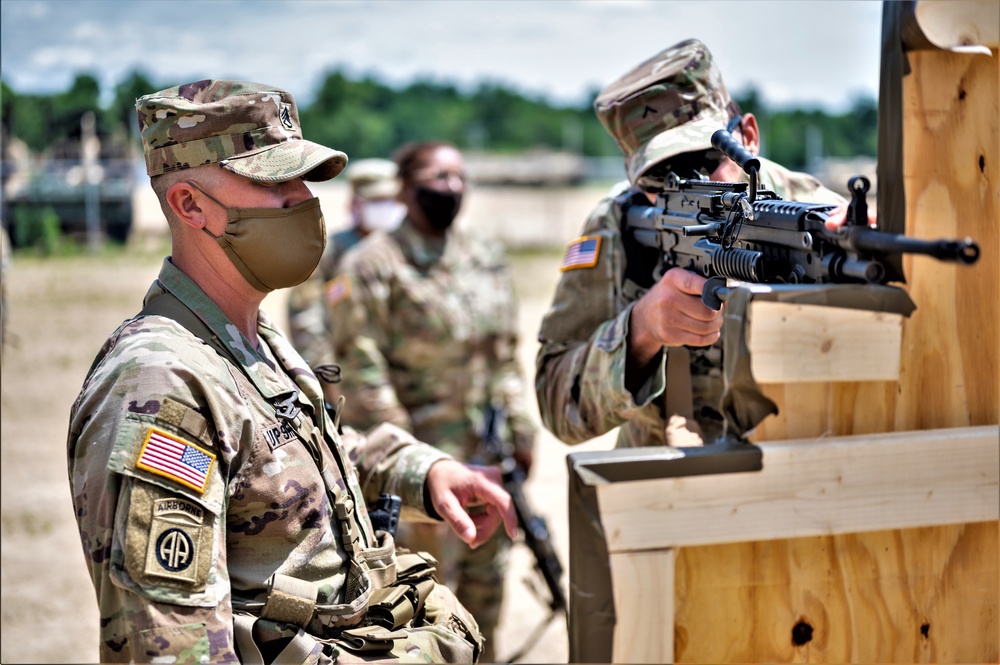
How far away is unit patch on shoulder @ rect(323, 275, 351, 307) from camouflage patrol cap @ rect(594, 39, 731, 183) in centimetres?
262

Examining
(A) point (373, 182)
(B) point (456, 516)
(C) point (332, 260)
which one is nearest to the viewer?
(B) point (456, 516)

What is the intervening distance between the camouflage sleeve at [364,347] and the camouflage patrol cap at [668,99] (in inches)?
100

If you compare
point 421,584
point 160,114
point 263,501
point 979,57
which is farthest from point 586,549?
point 160,114

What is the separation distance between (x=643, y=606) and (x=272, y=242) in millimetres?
1145

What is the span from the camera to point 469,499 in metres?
2.69

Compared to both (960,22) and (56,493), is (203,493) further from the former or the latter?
(56,493)

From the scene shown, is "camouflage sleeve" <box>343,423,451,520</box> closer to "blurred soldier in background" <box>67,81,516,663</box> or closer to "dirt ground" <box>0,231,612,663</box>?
"blurred soldier in background" <box>67,81,516,663</box>

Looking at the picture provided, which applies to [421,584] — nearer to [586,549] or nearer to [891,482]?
[586,549]

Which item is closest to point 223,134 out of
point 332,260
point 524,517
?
point 524,517

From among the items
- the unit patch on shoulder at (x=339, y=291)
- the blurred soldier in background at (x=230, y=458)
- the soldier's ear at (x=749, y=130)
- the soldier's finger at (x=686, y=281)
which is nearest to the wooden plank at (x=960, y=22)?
the soldier's finger at (x=686, y=281)

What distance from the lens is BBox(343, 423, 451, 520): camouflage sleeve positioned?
268 centimetres

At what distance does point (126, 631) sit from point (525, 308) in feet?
49.1

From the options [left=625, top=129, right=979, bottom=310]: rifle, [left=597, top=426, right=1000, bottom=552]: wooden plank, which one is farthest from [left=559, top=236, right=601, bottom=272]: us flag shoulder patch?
[left=597, top=426, right=1000, bottom=552]: wooden plank

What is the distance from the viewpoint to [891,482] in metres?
1.68
